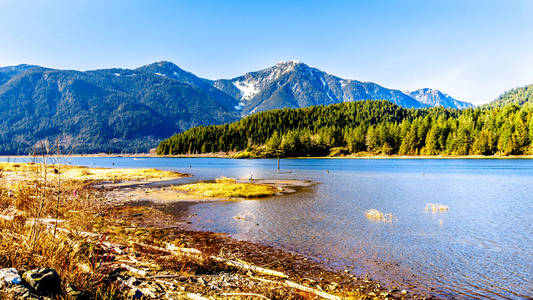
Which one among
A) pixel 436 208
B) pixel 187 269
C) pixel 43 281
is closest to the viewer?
pixel 43 281

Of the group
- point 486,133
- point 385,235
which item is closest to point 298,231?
point 385,235

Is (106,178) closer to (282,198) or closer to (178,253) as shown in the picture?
(282,198)

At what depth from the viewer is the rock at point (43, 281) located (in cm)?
647

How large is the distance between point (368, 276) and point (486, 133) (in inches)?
7601

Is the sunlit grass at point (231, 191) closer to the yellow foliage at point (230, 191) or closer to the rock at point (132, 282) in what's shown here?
the yellow foliage at point (230, 191)

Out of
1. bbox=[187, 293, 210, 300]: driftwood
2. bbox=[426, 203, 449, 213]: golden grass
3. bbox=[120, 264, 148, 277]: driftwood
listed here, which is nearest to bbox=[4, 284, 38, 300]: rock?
bbox=[187, 293, 210, 300]: driftwood

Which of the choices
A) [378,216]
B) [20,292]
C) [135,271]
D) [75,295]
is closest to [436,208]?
[378,216]

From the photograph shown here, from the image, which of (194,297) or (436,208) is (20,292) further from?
(436,208)

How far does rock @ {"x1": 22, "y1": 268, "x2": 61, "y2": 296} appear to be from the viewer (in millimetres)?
6469

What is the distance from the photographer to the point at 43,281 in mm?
6602

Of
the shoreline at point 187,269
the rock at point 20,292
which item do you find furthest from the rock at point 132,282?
the rock at point 20,292

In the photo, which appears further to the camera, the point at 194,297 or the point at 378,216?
the point at 378,216

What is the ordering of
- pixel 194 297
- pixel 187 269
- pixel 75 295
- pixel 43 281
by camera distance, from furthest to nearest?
1. pixel 187 269
2. pixel 194 297
3. pixel 75 295
4. pixel 43 281

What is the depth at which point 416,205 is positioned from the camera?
3269 centimetres
